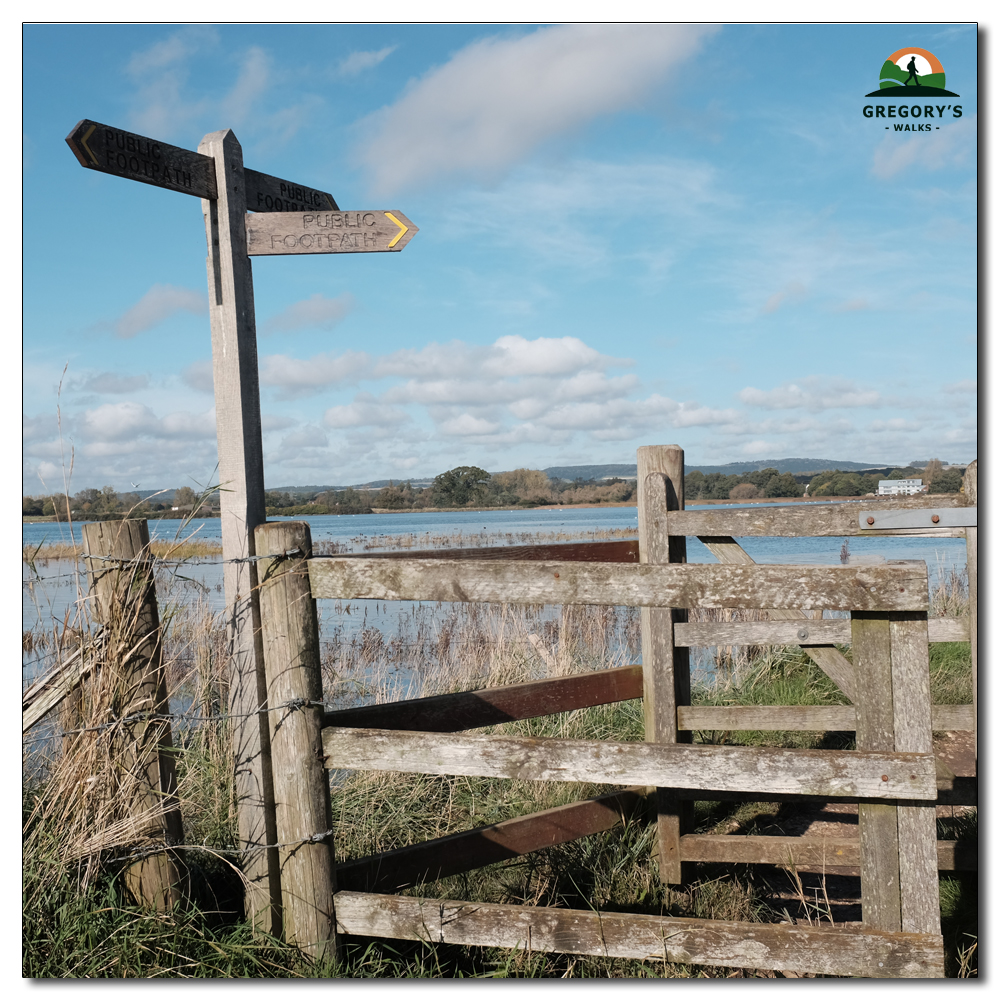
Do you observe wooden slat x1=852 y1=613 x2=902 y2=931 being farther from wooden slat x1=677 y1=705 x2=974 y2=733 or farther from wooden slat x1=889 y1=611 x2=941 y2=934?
wooden slat x1=677 y1=705 x2=974 y2=733

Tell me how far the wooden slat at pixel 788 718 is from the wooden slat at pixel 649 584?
1.72m

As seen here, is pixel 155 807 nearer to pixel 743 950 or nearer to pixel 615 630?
pixel 743 950

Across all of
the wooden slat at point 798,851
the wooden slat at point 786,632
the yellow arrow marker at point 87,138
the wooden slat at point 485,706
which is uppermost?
the yellow arrow marker at point 87,138

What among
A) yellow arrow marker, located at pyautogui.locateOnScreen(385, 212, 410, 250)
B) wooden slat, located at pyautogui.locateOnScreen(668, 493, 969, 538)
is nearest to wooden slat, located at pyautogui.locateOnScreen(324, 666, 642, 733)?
wooden slat, located at pyautogui.locateOnScreen(668, 493, 969, 538)

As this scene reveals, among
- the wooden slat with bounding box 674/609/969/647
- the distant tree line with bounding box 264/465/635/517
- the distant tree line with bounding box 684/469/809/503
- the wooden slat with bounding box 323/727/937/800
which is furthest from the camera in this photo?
the distant tree line with bounding box 264/465/635/517

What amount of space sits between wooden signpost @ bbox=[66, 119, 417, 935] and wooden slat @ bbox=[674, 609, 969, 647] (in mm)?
2155

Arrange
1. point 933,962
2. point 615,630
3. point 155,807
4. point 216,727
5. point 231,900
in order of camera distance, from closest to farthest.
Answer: point 933,962 < point 155,807 < point 231,900 < point 216,727 < point 615,630

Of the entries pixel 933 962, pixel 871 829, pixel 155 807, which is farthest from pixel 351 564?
pixel 933 962

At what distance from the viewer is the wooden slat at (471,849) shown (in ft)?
10.5

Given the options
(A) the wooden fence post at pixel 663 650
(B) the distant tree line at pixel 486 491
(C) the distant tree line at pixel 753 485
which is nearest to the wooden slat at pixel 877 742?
(A) the wooden fence post at pixel 663 650

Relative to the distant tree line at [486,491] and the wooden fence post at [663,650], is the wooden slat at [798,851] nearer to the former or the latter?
the wooden fence post at [663,650]

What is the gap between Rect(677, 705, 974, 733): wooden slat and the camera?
4117 mm
